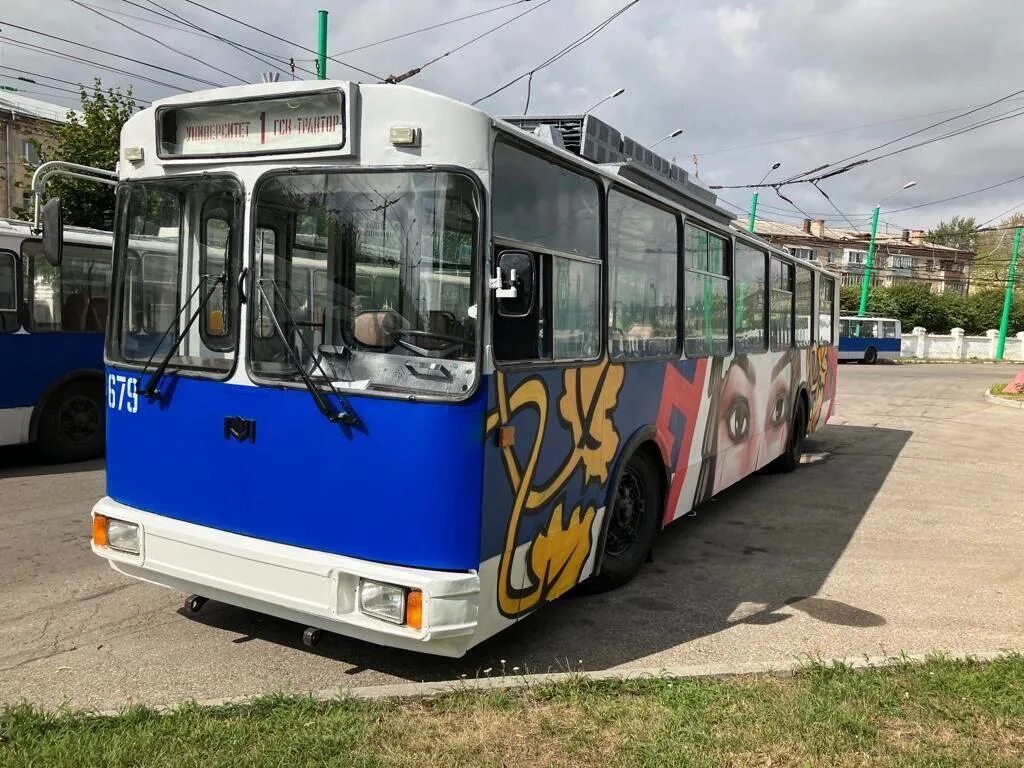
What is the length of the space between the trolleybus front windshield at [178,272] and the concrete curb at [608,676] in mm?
1543

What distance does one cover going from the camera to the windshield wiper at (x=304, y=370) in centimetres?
372

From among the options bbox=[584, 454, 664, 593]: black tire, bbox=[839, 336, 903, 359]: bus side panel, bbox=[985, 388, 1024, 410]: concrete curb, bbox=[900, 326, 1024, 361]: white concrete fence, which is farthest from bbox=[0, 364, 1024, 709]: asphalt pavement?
bbox=[900, 326, 1024, 361]: white concrete fence

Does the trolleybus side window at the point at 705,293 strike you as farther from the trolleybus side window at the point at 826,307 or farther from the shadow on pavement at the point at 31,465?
the shadow on pavement at the point at 31,465

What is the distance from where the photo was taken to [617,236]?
507 centimetres

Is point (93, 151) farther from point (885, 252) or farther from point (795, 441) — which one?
point (885, 252)

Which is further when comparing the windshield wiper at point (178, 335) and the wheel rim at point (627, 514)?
the wheel rim at point (627, 514)

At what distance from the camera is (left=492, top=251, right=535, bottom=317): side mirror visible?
12.0 feet

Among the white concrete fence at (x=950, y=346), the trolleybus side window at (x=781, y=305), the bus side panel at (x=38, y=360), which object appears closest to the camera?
the trolleybus side window at (x=781, y=305)

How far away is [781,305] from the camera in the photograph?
923 cm

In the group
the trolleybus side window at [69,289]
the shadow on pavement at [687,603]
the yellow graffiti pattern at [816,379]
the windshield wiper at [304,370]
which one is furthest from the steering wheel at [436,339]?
the yellow graffiti pattern at [816,379]

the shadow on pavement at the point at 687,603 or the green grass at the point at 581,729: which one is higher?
the green grass at the point at 581,729

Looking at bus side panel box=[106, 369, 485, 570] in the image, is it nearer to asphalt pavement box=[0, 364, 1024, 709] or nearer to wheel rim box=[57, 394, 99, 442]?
asphalt pavement box=[0, 364, 1024, 709]

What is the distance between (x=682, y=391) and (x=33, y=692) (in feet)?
14.0

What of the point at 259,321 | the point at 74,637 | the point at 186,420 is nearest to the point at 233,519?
the point at 186,420
